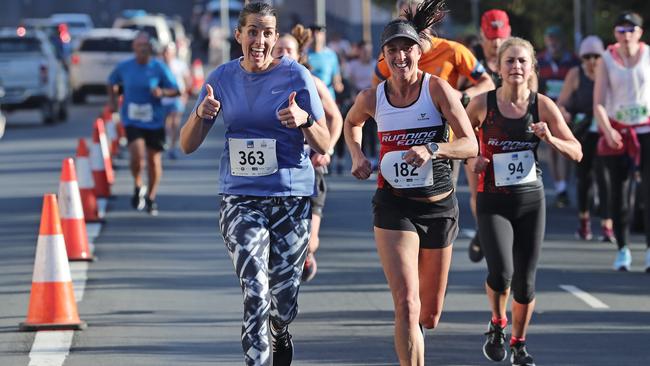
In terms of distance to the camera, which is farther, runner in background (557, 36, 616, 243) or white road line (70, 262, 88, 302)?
runner in background (557, 36, 616, 243)

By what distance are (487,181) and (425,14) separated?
1.29 m

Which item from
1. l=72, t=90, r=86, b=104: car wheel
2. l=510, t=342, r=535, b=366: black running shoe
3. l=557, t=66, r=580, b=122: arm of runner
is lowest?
l=72, t=90, r=86, b=104: car wheel

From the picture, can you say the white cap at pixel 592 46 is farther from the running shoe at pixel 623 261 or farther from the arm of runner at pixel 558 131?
the arm of runner at pixel 558 131

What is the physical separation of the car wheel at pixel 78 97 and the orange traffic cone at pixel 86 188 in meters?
26.5

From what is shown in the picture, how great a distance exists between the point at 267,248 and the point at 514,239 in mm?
1800

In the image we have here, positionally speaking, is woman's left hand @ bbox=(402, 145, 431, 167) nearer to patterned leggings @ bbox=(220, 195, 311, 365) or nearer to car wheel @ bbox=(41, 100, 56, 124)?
patterned leggings @ bbox=(220, 195, 311, 365)

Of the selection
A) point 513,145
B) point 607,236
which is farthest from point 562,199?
point 513,145

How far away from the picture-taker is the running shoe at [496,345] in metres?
8.97

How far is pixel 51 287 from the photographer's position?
10273 millimetres

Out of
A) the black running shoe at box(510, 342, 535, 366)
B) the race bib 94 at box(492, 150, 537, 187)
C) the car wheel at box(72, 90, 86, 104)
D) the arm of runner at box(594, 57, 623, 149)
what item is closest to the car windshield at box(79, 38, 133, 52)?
the car wheel at box(72, 90, 86, 104)

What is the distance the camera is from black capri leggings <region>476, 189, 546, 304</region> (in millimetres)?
8898

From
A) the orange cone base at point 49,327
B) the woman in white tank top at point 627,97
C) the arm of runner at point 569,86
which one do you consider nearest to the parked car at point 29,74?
the arm of runner at point 569,86

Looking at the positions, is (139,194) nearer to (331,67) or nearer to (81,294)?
(331,67)

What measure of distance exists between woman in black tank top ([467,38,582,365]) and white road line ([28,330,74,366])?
2.34m
